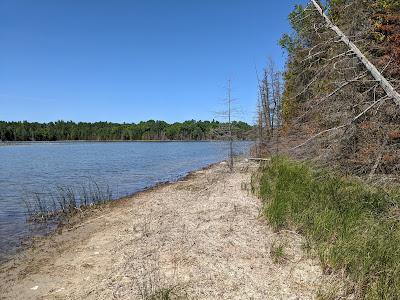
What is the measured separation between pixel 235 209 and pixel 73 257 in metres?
4.43

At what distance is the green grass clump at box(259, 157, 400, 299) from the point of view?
5375mm

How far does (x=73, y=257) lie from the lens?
329 inches

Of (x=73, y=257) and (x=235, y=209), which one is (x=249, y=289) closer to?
(x=73, y=257)

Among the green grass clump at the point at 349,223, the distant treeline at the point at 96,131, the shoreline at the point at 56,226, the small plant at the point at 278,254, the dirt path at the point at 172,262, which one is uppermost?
the distant treeline at the point at 96,131

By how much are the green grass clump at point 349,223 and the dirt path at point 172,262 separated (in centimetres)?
39

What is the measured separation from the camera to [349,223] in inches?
285

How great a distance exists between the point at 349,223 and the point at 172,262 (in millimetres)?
3312

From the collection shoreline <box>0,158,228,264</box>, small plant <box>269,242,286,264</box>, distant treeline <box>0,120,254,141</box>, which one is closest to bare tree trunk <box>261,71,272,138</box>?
shoreline <box>0,158,228,264</box>

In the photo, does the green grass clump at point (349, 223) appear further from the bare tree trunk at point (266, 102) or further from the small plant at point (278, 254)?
the bare tree trunk at point (266, 102)

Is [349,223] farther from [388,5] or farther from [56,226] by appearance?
[388,5]

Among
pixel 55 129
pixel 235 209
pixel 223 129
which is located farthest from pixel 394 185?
pixel 55 129

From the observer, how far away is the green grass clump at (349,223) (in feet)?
17.6

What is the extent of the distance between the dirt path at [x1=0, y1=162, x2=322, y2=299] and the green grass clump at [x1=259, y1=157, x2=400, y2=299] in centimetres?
39

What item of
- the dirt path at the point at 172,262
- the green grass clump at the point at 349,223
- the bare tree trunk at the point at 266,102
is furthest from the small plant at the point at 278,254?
the bare tree trunk at the point at 266,102
